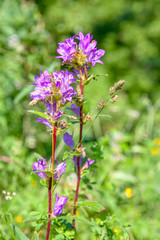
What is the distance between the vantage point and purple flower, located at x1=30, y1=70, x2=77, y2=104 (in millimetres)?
726

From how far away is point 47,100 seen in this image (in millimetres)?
756

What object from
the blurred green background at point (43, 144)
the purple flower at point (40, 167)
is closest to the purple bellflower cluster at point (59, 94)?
the purple flower at point (40, 167)

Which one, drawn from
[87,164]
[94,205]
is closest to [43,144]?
[87,164]

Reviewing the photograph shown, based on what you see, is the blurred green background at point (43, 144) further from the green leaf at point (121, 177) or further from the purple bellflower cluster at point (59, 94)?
the purple bellflower cluster at point (59, 94)

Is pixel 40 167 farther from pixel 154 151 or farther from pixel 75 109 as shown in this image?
pixel 154 151

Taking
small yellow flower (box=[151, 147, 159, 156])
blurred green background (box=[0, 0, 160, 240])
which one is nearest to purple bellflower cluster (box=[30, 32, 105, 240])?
blurred green background (box=[0, 0, 160, 240])

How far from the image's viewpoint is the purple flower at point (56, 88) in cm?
73

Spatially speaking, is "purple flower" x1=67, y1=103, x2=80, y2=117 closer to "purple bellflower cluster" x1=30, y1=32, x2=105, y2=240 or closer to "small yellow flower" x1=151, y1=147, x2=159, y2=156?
"purple bellflower cluster" x1=30, y1=32, x2=105, y2=240

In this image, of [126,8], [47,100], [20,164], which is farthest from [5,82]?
[126,8]

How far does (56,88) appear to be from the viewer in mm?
727

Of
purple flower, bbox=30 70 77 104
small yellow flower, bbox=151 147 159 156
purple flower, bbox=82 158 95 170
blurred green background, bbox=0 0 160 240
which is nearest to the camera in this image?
purple flower, bbox=30 70 77 104

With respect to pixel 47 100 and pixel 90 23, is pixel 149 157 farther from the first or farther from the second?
pixel 90 23

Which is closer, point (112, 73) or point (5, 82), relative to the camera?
point (5, 82)

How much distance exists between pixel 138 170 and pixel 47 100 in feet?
4.07
